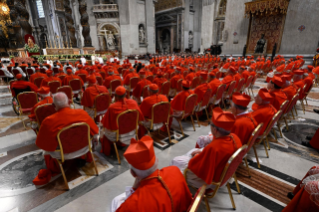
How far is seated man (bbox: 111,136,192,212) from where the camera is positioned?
102 cm

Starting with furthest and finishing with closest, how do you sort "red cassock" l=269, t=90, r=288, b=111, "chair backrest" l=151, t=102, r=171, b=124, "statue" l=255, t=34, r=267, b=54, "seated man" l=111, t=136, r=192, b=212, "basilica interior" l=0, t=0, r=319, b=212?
1. "statue" l=255, t=34, r=267, b=54
2. "red cassock" l=269, t=90, r=288, b=111
3. "chair backrest" l=151, t=102, r=171, b=124
4. "basilica interior" l=0, t=0, r=319, b=212
5. "seated man" l=111, t=136, r=192, b=212

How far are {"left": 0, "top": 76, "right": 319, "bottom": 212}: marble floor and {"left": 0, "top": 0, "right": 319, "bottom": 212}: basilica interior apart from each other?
0.04ft

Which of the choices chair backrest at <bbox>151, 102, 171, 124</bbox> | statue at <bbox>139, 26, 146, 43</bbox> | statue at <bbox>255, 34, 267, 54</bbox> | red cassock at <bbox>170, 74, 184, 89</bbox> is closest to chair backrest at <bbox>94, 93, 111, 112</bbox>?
chair backrest at <bbox>151, 102, 171, 124</bbox>

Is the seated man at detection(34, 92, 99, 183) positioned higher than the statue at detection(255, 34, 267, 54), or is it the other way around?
the statue at detection(255, 34, 267, 54)

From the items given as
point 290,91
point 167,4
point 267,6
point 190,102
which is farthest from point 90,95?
point 167,4

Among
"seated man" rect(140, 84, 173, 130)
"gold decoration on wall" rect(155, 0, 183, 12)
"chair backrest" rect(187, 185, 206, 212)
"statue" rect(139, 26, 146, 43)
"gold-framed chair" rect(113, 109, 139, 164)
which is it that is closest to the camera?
"chair backrest" rect(187, 185, 206, 212)

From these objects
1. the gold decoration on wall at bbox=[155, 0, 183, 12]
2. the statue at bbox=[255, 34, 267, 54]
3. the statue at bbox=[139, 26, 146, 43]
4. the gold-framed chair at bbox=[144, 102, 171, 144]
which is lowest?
the gold-framed chair at bbox=[144, 102, 171, 144]

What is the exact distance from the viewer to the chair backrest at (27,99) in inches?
139

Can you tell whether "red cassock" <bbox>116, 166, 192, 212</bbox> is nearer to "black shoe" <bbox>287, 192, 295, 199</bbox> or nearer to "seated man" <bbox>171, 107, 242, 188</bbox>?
"seated man" <bbox>171, 107, 242, 188</bbox>

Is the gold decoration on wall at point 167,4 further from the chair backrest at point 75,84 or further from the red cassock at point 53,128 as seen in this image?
the red cassock at point 53,128

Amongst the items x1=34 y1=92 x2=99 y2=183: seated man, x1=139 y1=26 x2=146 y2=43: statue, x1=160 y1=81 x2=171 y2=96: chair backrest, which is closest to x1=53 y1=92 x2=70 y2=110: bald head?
x1=34 y1=92 x2=99 y2=183: seated man

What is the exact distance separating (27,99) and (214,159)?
162 inches

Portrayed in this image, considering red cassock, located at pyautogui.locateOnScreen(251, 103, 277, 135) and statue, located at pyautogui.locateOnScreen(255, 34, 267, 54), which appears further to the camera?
statue, located at pyautogui.locateOnScreen(255, 34, 267, 54)

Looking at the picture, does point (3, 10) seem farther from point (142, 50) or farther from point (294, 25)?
point (294, 25)
